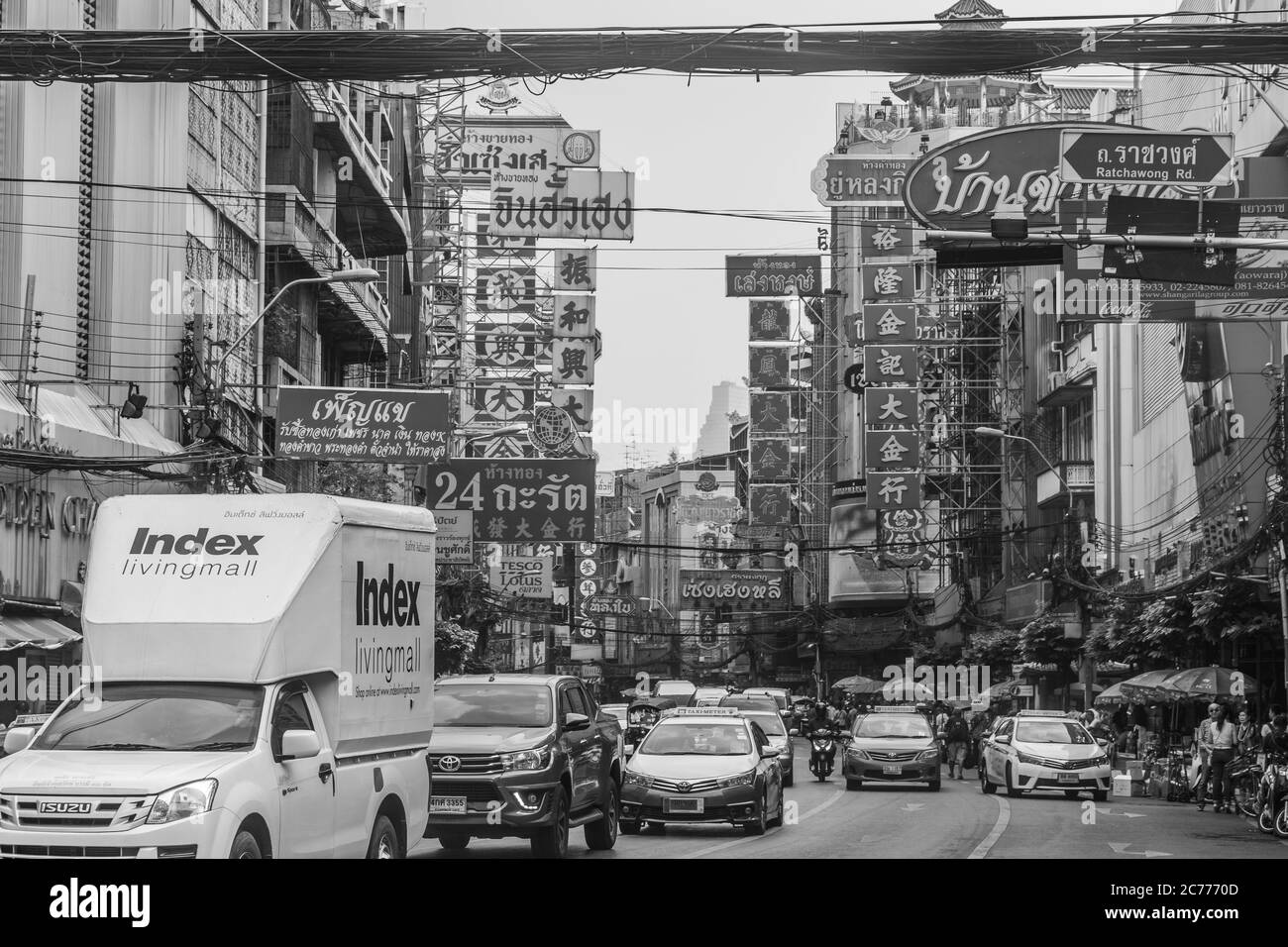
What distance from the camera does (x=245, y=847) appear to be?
1160 centimetres

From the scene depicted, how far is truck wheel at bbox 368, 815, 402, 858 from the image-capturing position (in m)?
14.3

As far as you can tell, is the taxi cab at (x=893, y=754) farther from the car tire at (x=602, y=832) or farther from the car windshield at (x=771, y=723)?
the car tire at (x=602, y=832)

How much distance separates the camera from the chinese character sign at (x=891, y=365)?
A: 200 feet

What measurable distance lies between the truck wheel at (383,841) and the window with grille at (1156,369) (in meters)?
34.0

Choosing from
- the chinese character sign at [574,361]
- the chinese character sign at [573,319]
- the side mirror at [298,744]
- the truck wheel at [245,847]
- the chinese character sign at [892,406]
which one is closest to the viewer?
the truck wheel at [245,847]

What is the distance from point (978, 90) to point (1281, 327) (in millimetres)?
74008

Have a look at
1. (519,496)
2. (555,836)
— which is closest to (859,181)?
(519,496)

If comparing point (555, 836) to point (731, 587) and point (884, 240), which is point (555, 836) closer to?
point (884, 240)

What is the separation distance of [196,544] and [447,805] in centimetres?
529

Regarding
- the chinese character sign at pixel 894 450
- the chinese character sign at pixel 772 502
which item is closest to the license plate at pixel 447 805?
the chinese character sign at pixel 894 450

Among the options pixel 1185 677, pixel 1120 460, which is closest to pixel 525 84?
pixel 1185 677

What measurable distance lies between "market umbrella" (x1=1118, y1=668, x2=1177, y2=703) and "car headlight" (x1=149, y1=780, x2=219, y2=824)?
26.5 m

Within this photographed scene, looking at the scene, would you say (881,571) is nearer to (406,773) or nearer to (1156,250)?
(1156,250)

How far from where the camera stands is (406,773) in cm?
1528
